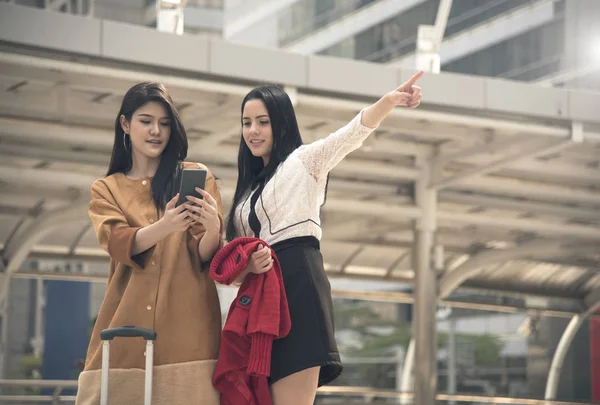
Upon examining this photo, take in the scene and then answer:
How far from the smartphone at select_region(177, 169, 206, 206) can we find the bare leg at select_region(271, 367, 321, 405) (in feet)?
2.51

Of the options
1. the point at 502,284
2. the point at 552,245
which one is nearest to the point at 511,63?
the point at 502,284

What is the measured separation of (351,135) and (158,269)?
897 millimetres

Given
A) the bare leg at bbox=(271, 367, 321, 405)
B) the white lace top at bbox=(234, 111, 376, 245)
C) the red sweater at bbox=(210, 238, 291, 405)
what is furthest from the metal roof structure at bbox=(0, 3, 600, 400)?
the bare leg at bbox=(271, 367, 321, 405)

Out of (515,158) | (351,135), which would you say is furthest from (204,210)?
(515,158)

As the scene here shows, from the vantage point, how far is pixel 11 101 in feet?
41.8

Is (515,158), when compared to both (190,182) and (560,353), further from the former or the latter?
(560,353)

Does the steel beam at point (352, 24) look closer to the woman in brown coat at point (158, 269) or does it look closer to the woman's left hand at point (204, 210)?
the woman in brown coat at point (158, 269)

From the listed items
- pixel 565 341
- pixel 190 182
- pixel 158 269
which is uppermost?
pixel 190 182

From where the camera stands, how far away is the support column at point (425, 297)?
1630 centimetres

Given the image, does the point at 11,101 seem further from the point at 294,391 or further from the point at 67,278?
the point at 294,391

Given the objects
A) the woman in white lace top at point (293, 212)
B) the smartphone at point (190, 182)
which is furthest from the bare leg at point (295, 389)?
the smartphone at point (190, 182)

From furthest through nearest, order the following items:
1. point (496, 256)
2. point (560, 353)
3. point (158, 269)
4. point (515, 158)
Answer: point (560, 353) < point (496, 256) < point (515, 158) < point (158, 269)

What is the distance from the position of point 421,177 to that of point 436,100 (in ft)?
12.6

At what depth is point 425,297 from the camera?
16.9 m
